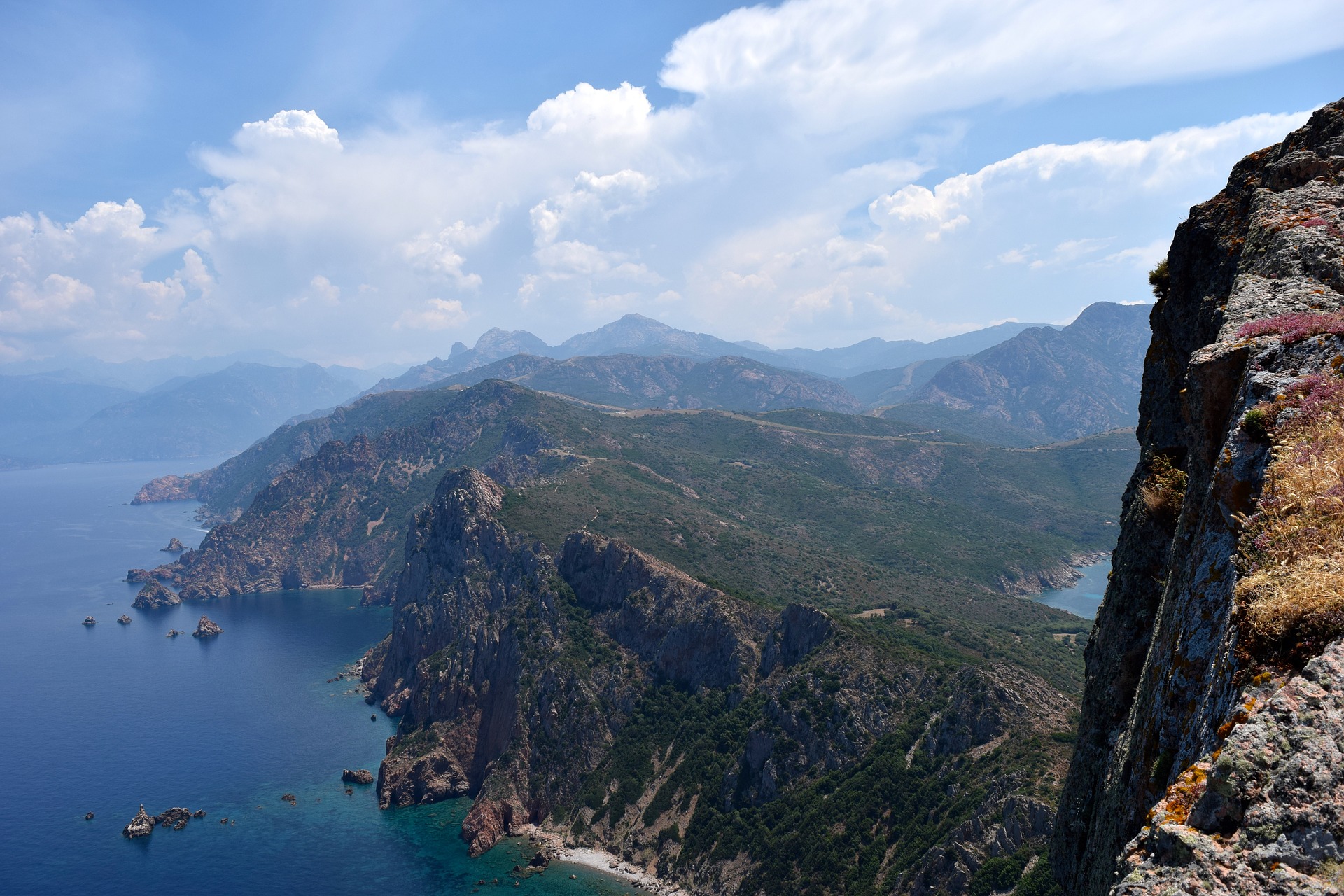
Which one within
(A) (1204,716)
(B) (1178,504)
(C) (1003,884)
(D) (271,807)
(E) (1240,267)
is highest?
(E) (1240,267)

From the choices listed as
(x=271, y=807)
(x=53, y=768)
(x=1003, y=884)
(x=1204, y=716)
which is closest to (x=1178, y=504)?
(x=1204, y=716)

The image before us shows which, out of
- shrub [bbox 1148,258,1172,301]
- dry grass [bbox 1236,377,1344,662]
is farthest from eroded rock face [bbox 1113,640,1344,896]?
shrub [bbox 1148,258,1172,301]

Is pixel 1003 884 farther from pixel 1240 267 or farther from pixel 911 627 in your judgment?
pixel 911 627

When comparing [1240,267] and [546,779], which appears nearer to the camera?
[1240,267]

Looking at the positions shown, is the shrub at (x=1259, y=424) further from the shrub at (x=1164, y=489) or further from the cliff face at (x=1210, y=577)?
the shrub at (x=1164, y=489)

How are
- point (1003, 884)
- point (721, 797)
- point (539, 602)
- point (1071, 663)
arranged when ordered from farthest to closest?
point (539, 602), point (1071, 663), point (721, 797), point (1003, 884)

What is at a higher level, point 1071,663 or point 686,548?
point 686,548

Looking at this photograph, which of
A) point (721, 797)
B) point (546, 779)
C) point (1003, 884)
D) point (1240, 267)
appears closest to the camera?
point (1240, 267)

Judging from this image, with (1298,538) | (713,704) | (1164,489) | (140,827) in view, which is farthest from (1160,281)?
(140,827)
